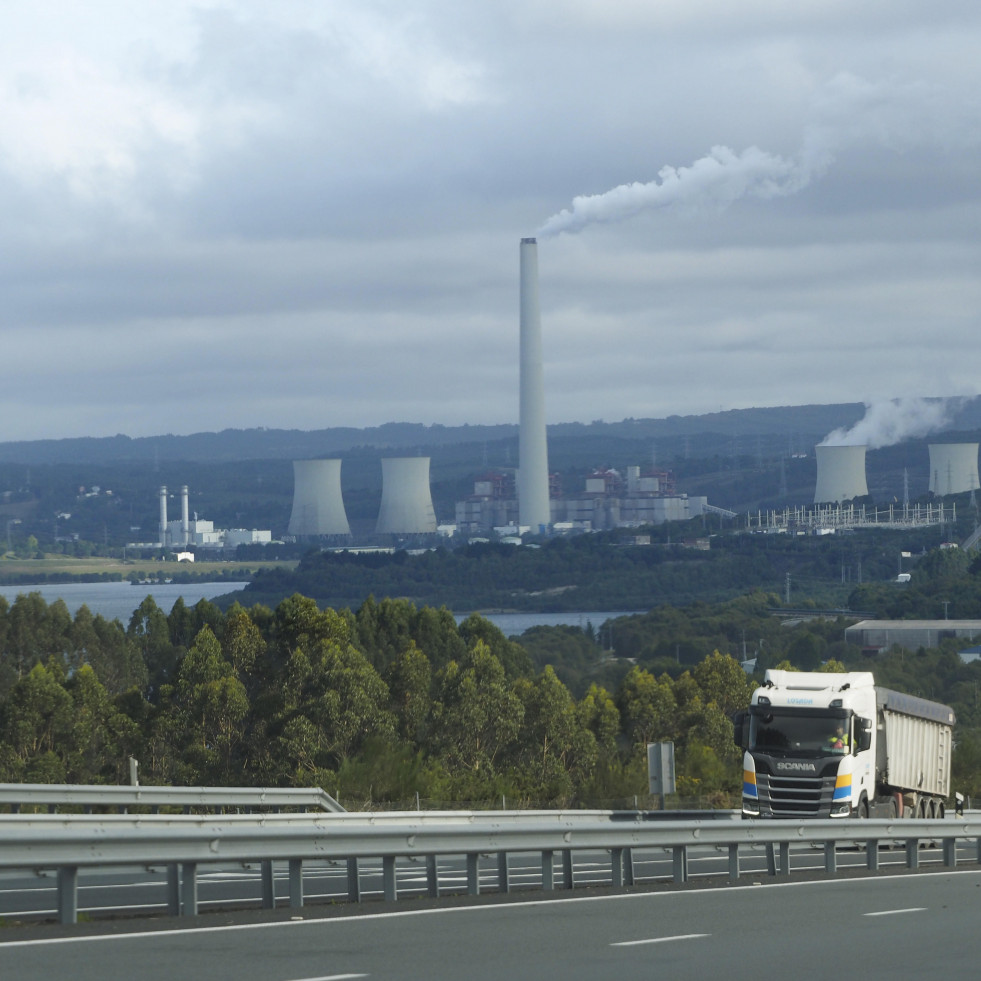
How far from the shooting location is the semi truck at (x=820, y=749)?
2778 cm

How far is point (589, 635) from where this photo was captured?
599 feet

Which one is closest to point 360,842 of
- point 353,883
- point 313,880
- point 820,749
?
point 353,883

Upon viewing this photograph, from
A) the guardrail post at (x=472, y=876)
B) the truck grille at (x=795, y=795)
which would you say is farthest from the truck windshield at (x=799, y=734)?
the guardrail post at (x=472, y=876)

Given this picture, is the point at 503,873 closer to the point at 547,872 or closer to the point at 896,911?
the point at 547,872

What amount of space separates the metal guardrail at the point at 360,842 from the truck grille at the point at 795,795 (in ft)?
22.8

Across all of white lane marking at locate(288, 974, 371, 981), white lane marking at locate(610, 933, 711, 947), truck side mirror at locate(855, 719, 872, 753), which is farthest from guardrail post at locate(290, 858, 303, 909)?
truck side mirror at locate(855, 719, 872, 753)

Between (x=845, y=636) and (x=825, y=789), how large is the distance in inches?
5329

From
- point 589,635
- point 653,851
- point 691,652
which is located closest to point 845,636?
point 691,652

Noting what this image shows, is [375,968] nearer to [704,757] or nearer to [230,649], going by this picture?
[230,649]

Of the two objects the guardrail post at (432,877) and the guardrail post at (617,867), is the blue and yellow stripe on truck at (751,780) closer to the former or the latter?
the guardrail post at (617,867)

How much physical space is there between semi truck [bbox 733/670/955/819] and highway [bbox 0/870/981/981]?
41.1ft

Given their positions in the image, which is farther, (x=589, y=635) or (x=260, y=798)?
(x=589, y=635)

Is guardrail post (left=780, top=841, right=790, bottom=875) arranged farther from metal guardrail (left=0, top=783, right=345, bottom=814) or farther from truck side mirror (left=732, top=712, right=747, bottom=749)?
truck side mirror (left=732, top=712, right=747, bottom=749)

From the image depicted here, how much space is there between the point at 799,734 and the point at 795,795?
3.13ft
